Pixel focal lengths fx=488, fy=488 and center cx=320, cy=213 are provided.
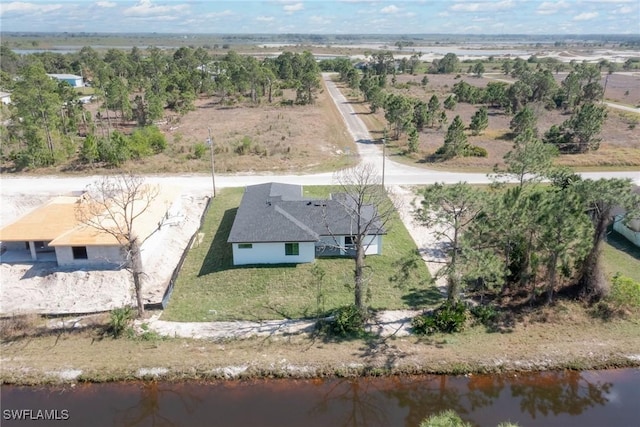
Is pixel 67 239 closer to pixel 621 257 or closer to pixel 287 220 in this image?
pixel 287 220

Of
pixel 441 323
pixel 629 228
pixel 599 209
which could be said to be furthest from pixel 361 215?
pixel 629 228

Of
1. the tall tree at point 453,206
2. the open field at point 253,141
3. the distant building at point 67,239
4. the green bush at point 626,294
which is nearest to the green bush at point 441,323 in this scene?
the tall tree at point 453,206

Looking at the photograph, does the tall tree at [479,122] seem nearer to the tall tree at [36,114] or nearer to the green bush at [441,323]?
the green bush at [441,323]

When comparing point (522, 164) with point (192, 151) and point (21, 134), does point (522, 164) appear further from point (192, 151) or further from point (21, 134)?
point (21, 134)

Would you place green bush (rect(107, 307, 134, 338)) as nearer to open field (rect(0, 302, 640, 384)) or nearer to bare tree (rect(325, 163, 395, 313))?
open field (rect(0, 302, 640, 384))

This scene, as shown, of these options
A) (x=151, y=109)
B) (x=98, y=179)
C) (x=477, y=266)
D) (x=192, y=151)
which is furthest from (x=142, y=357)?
(x=151, y=109)

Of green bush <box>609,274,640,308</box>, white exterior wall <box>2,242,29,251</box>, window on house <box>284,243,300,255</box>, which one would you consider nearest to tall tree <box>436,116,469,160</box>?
window on house <box>284,243,300,255</box>

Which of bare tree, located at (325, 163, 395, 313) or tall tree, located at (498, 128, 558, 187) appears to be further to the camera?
tall tree, located at (498, 128, 558, 187)
